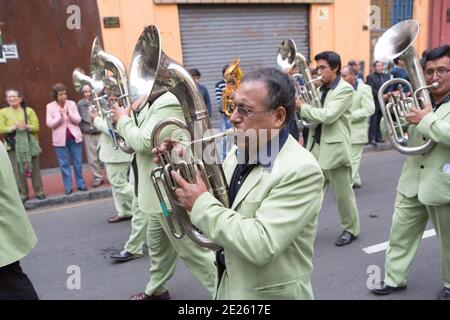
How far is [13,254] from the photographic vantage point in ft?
7.14

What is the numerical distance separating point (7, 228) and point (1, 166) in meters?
0.32

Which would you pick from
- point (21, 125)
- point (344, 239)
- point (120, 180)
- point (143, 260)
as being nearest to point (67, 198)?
point (21, 125)

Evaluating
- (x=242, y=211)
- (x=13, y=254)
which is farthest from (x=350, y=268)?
(x=13, y=254)

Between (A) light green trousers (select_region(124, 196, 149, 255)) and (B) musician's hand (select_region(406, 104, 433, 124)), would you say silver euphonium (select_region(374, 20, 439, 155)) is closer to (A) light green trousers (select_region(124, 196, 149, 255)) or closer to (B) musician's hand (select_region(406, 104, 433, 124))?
(B) musician's hand (select_region(406, 104, 433, 124))

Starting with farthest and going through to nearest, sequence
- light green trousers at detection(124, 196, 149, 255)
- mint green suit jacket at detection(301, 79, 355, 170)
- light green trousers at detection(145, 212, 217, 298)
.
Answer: mint green suit jacket at detection(301, 79, 355, 170) → light green trousers at detection(124, 196, 149, 255) → light green trousers at detection(145, 212, 217, 298)

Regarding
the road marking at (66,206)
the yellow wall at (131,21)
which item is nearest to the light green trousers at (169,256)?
the road marking at (66,206)

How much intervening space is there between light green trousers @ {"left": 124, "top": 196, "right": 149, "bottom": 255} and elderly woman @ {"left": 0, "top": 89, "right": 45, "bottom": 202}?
3151 mm

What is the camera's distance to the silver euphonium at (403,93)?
3.07 meters

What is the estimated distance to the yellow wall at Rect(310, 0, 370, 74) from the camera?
11.0 metres

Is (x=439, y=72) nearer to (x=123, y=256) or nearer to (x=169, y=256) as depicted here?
(x=169, y=256)

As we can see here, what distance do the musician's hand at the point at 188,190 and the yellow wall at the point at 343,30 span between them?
394 inches

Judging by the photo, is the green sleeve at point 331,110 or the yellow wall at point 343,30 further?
the yellow wall at point 343,30

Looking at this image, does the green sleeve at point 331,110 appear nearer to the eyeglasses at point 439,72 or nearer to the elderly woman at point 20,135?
the eyeglasses at point 439,72

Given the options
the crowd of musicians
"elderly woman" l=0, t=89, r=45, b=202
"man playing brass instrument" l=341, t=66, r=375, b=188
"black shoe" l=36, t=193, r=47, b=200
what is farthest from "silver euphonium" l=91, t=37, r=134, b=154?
"man playing brass instrument" l=341, t=66, r=375, b=188
